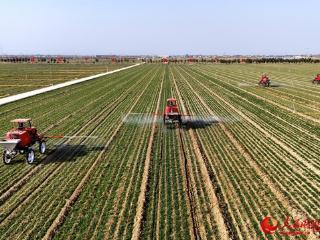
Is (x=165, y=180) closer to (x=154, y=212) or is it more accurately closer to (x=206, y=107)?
(x=154, y=212)

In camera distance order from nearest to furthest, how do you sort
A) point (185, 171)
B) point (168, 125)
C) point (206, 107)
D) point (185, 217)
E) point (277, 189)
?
point (185, 217), point (277, 189), point (185, 171), point (168, 125), point (206, 107)

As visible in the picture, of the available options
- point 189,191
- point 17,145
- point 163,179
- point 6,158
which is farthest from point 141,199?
point 6,158

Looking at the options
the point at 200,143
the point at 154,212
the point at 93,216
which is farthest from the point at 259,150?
the point at 93,216

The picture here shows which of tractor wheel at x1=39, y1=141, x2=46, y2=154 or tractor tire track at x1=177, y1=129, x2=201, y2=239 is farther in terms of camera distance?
tractor wheel at x1=39, y1=141, x2=46, y2=154

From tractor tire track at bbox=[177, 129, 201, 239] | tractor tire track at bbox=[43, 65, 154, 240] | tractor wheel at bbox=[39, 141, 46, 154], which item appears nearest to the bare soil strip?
tractor tire track at bbox=[177, 129, 201, 239]

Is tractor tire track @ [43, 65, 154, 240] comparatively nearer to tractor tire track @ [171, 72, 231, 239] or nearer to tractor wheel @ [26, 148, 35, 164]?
tractor wheel @ [26, 148, 35, 164]

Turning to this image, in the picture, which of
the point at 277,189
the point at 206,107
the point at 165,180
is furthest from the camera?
the point at 206,107

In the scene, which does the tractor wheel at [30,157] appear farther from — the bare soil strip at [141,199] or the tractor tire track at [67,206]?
the bare soil strip at [141,199]

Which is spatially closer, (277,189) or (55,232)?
(55,232)
